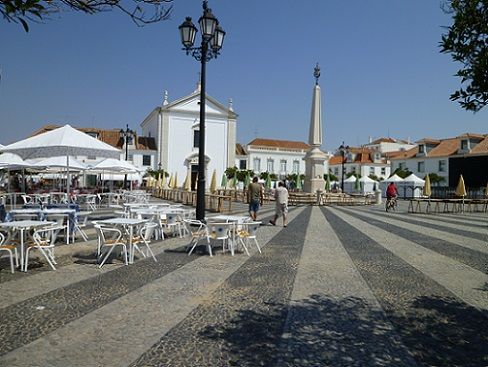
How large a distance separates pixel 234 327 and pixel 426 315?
226 cm

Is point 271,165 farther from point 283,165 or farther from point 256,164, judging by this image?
point 256,164

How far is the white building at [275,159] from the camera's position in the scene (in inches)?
2736

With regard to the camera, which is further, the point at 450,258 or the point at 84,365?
the point at 450,258

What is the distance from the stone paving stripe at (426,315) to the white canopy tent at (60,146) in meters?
7.20

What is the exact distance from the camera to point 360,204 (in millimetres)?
30750

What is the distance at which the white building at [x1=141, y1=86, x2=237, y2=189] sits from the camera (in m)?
52.4

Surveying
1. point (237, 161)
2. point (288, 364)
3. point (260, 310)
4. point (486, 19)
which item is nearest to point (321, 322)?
point (260, 310)

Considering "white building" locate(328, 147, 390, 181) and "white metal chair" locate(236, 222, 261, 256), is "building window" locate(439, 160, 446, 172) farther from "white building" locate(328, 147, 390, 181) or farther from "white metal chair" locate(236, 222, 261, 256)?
"white metal chair" locate(236, 222, 261, 256)

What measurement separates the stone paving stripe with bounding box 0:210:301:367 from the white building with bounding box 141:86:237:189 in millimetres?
46801

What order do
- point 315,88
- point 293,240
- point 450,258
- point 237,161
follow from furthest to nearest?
point 237,161, point 315,88, point 293,240, point 450,258

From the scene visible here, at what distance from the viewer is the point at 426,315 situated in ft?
14.4

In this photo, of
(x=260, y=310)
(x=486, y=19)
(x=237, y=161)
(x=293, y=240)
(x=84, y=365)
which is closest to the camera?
(x=486, y=19)

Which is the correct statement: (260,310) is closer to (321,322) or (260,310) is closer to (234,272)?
(321,322)

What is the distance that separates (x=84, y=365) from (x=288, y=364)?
1666mm
